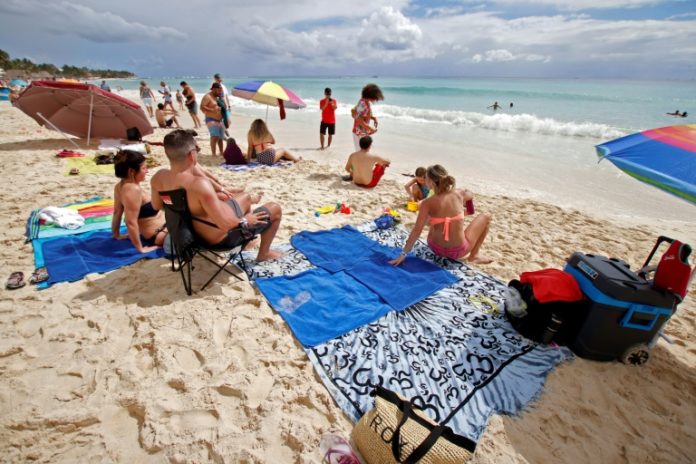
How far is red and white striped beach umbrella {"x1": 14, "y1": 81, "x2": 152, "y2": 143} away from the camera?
666 centimetres

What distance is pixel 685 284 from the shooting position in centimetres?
217

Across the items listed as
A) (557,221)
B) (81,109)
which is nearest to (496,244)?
(557,221)

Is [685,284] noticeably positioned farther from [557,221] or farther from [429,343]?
[557,221]

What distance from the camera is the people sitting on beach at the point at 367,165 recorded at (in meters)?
6.02

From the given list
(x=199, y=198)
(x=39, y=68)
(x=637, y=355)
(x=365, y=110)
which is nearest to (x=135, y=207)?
(x=199, y=198)

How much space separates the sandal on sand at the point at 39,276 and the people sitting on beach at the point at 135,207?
723 mm

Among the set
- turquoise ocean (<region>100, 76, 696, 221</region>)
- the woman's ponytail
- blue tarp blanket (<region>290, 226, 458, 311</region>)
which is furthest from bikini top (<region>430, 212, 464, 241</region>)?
turquoise ocean (<region>100, 76, 696, 221</region>)

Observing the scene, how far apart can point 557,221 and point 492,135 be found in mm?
8647

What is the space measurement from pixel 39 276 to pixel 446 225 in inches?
160

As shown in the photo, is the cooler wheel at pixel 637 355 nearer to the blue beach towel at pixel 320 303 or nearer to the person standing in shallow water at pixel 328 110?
the blue beach towel at pixel 320 303

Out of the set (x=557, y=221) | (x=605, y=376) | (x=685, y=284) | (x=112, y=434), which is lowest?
(x=112, y=434)

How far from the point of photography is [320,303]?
293 centimetres

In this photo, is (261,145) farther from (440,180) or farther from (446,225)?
(446,225)

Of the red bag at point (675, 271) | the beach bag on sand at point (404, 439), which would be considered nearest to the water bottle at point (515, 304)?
the red bag at point (675, 271)
